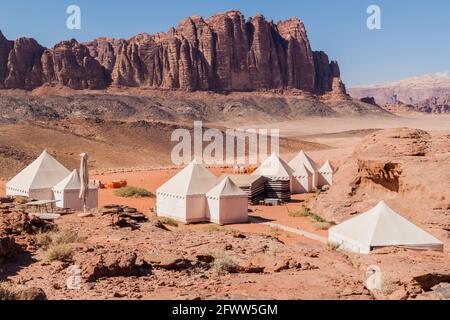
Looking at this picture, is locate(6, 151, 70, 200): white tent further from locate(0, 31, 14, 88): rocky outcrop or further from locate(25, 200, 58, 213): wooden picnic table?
locate(0, 31, 14, 88): rocky outcrop

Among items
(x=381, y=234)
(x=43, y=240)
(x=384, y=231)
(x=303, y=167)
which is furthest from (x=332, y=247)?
(x=303, y=167)

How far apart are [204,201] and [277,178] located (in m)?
9.20

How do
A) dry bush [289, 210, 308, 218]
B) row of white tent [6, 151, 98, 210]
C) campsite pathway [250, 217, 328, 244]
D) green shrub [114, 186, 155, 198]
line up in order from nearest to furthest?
1. campsite pathway [250, 217, 328, 244]
2. row of white tent [6, 151, 98, 210]
3. dry bush [289, 210, 308, 218]
4. green shrub [114, 186, 155, 198]

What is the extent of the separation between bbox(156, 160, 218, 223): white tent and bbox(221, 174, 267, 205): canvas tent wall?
445cm

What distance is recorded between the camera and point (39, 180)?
23.1 m

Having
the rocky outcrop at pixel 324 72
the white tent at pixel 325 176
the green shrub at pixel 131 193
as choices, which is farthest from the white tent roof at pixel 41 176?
the rocky outcrop at pixel 324 72

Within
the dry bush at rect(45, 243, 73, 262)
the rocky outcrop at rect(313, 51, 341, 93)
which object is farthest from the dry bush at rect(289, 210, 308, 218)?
the rocky outcrop at rect(313, 51, 341, 93)

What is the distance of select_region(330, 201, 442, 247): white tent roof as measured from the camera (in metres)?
15.0

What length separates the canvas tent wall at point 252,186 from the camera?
92.9ft

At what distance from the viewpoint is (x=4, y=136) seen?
177ft

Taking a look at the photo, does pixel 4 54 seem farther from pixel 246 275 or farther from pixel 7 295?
pixel 7 295

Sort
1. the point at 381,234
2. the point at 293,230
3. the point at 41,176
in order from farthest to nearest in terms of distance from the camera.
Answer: the point at 41,176, the point at 293,230, the point at 381,234

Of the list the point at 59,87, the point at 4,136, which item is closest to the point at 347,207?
the point at 4,136

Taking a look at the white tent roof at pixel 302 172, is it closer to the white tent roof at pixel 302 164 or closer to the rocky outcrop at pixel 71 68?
the white tent roof at pixel 302 164
